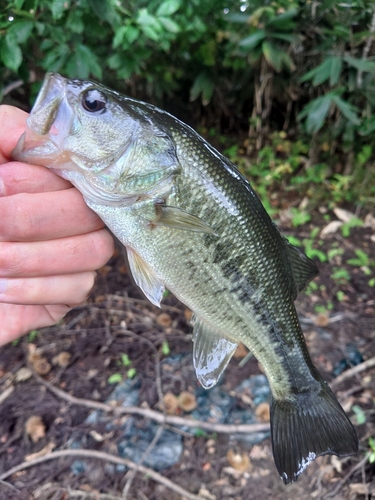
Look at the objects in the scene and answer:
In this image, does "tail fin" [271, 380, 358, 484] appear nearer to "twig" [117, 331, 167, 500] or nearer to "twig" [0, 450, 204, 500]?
"twig" [0, 450, 204, 500]

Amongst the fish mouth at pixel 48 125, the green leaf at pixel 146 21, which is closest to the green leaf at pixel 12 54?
the green leaf at pixel 146 21

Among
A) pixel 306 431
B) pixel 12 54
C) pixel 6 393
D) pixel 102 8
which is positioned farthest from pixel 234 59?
pixel 6 393

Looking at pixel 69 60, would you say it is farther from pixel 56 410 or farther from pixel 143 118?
pixel 56 410

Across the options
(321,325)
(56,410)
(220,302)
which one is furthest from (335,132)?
(56,410)

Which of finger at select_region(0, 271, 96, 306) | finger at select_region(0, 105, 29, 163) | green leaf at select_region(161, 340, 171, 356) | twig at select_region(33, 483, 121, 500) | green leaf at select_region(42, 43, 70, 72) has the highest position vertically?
green leaf at select_region(42, 43, 70, 72)

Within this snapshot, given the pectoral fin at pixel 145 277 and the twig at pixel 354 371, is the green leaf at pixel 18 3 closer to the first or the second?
the pectoral fin at pixel 145 277

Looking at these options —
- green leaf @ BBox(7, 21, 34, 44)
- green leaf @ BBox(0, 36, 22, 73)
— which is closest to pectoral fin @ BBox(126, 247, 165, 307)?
green leaf @ BBox(0, 36, 22, 73)
